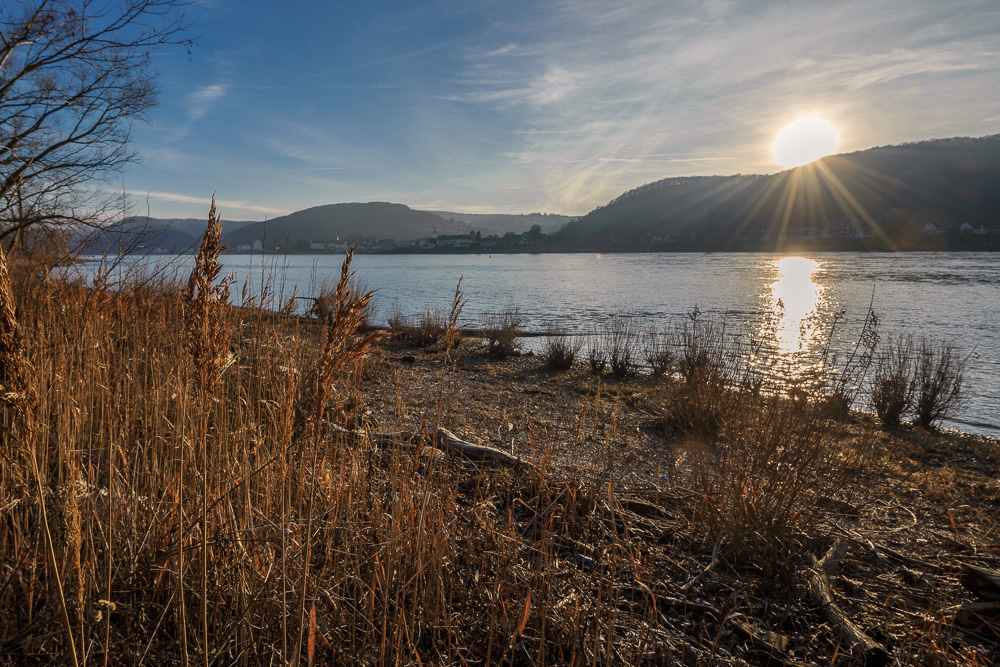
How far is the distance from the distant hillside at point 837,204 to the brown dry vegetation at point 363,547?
102m

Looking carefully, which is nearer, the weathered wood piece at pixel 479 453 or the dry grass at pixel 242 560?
the dry grass at pixel 242 560

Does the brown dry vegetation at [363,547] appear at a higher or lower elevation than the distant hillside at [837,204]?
lower

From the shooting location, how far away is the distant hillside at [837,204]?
85.2 meters

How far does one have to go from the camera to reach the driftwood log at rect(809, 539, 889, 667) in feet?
6.91

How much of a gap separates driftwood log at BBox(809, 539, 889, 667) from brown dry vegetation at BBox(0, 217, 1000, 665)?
2.6 inches

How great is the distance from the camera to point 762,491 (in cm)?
334

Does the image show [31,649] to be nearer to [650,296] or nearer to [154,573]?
[154,573]

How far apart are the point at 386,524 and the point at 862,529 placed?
3858 mm

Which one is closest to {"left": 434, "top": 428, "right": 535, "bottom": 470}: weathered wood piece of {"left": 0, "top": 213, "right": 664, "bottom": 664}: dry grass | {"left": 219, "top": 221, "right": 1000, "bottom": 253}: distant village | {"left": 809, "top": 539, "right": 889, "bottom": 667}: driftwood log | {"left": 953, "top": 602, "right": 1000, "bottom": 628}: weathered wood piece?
{"left": 0, "top": 213, "right": 664, "bottom": 664}: dry grass

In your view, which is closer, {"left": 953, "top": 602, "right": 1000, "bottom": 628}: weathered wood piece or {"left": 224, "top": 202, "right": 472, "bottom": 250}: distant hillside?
{"left": 953, "top": 602, "right": 1000, "bottom": 628}: weathered wood piece

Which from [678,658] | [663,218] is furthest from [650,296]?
[663,218]

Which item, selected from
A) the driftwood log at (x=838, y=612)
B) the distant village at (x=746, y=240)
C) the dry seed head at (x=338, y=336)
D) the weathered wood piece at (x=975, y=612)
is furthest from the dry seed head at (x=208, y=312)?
the distant village at (x=746, y=240)

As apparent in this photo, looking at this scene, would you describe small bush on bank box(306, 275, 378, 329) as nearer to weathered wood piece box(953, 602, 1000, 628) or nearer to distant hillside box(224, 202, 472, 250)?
weathered wood piece box(953, 602, 1000, 628)

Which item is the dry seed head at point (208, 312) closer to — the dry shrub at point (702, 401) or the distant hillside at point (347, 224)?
the dry shrub at point (702, 401)
